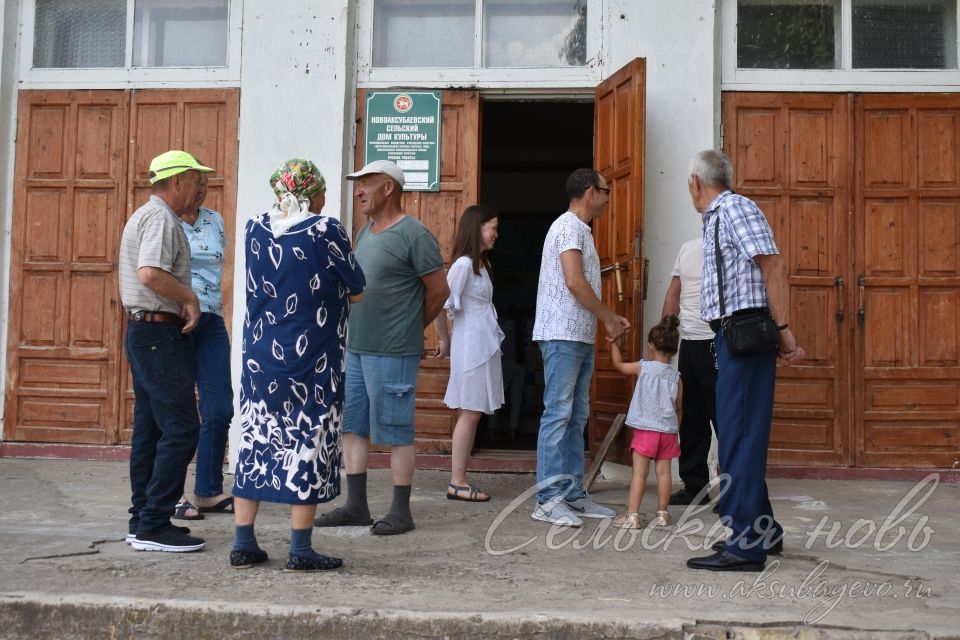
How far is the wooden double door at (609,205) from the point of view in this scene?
667 cm

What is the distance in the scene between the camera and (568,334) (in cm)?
550

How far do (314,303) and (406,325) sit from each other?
1014mm

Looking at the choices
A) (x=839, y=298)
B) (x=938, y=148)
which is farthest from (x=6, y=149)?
(x=938, y=148)

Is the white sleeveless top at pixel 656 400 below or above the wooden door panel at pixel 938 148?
below

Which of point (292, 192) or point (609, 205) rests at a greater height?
point (609, 205)

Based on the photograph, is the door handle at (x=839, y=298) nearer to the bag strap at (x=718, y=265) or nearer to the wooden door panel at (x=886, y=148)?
the wooden door panel at (x=886, y=148)

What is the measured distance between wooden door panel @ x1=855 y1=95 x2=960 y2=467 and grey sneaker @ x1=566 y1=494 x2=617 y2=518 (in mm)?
2469

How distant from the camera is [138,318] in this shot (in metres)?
4.58

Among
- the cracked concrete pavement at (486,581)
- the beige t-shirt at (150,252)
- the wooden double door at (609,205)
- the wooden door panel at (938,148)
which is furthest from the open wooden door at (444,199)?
the wooden door panel at (938,148)

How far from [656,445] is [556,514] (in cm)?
66

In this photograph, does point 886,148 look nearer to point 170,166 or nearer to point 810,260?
point 810,260

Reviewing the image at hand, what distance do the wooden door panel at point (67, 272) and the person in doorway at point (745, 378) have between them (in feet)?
16.3

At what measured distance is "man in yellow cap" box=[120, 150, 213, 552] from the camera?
4531 mm

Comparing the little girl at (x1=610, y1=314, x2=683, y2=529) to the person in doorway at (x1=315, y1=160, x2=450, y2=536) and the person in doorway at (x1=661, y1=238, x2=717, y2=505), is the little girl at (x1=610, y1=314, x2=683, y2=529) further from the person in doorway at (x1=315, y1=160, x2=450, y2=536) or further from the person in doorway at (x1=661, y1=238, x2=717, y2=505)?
the person in doorway at (x1=315, y1=160, x2=450, y2=536)
